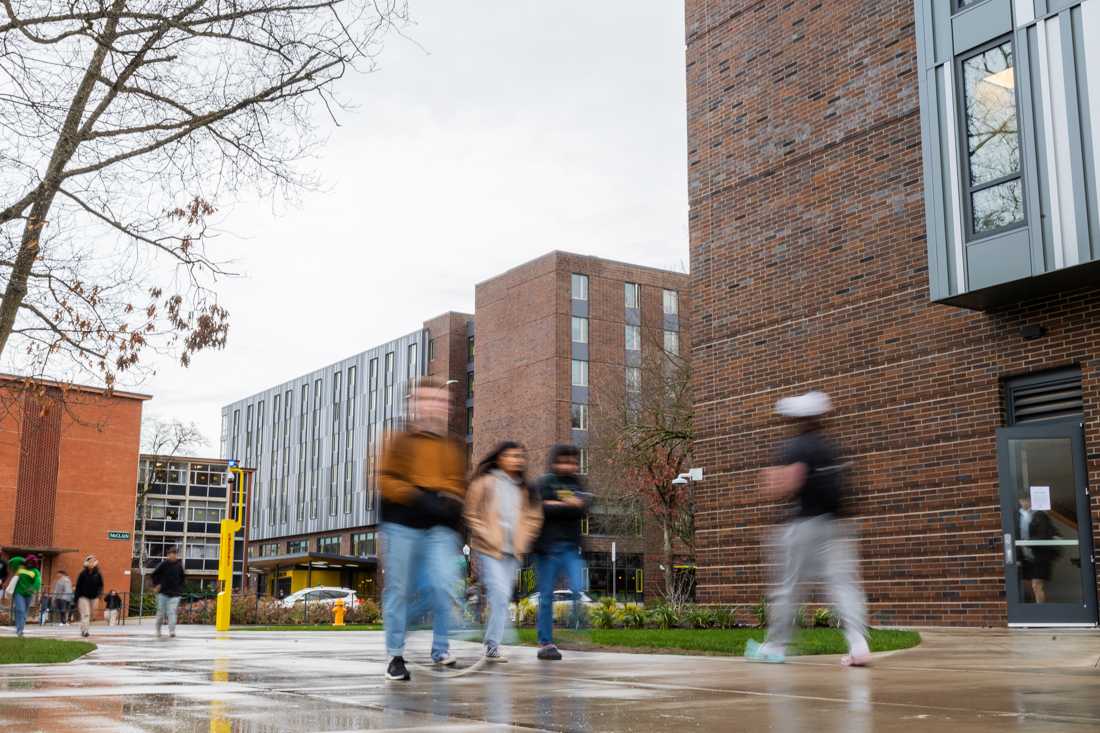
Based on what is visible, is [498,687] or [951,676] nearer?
[498,687]

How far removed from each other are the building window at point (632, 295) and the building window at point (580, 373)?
18.4ft

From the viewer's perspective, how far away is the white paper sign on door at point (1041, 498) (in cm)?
1523

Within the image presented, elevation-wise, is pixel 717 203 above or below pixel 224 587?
above

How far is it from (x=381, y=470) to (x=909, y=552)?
12.1 meters

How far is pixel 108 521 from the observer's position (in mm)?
53844

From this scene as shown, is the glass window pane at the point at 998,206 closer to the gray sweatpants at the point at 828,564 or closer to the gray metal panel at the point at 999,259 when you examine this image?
the gray metal panel at the point at 999,259

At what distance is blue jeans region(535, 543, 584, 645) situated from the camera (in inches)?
384

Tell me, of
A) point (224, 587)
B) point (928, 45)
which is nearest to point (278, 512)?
point (224, 587)

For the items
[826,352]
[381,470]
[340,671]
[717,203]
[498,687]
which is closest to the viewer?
[498,687]

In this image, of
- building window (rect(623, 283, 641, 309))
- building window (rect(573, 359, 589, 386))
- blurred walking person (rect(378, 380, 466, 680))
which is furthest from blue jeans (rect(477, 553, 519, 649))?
building window (rect(623, 283, 641, 309))

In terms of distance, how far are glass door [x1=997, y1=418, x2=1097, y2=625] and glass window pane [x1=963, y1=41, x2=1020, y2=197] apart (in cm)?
359

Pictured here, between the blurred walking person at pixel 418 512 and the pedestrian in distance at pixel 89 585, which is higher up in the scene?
the blurred walking person at pixel 418 512

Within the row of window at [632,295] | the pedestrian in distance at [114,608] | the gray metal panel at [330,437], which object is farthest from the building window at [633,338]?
the pedestrian in distance at [114,608]

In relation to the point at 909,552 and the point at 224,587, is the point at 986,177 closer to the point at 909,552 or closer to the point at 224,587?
the point at 909,552
